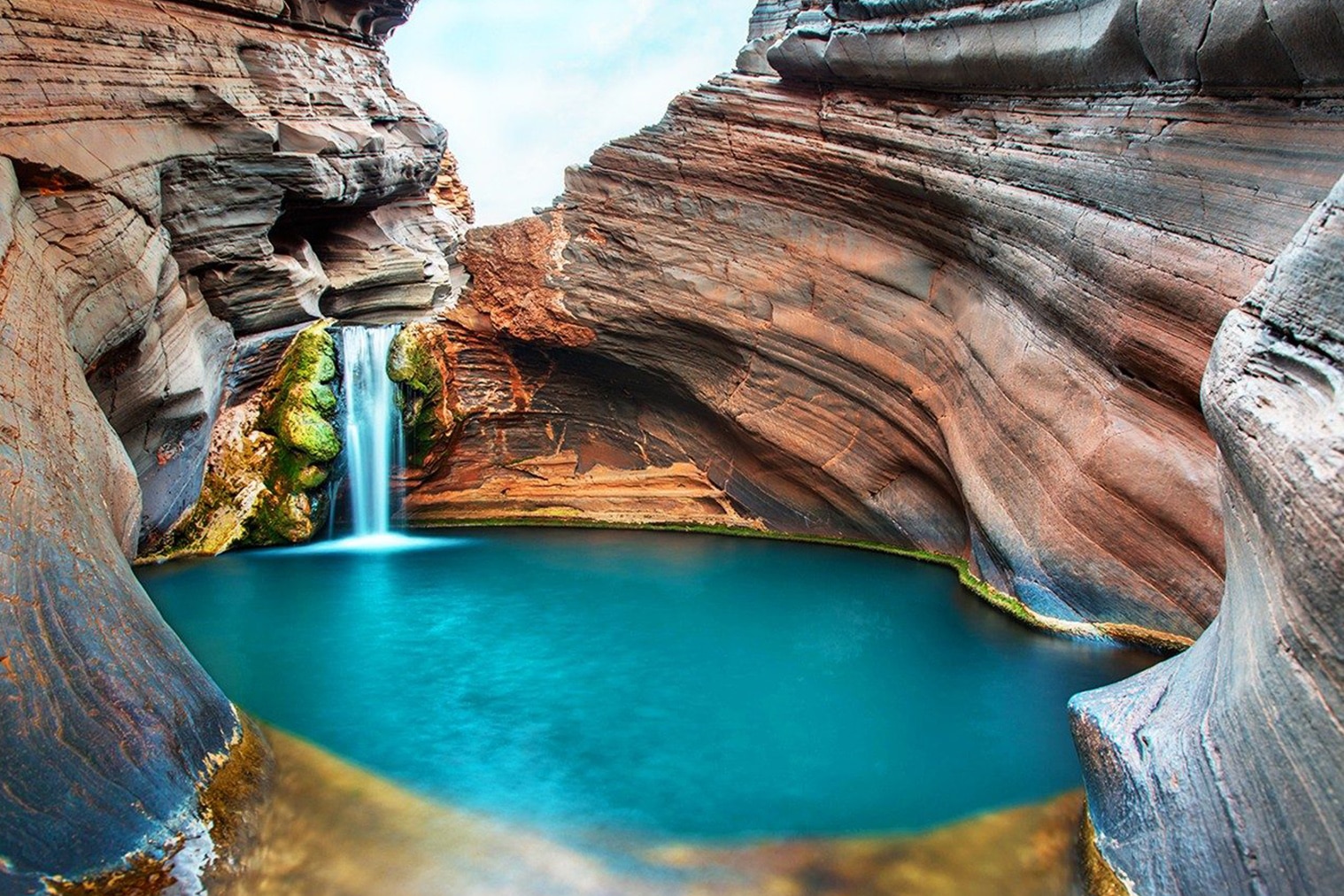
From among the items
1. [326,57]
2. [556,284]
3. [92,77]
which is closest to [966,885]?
[556,284]

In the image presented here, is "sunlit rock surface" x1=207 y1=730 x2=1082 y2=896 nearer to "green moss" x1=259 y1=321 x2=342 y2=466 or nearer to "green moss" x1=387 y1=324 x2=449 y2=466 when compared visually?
"green moss" x1=259 y1=321 x2=342 y2=466

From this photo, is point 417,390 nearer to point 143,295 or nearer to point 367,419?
point 367,419

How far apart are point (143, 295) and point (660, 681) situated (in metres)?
7.12

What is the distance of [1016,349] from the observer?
8.79 meters

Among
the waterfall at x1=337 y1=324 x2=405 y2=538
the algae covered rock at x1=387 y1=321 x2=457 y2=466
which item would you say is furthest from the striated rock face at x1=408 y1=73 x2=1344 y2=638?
the waterfall at x1=337 y1=324 x2=405 y2=538

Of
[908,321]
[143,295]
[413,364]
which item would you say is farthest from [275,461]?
[908,321]

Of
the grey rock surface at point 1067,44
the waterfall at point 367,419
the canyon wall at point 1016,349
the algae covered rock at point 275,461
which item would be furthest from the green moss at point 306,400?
the grey rock surface at point 1067,44

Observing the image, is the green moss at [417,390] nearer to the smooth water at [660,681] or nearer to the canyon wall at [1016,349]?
the canyon wall at [1016,349]

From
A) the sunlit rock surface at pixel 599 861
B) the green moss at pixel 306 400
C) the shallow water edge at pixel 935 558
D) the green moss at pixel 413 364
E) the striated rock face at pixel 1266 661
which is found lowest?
the sunlit rock surface at pixel 599 861

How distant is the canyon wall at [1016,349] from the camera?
4113 mm

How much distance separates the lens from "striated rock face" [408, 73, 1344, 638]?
693cm

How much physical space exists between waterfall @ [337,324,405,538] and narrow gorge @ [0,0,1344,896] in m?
0.16

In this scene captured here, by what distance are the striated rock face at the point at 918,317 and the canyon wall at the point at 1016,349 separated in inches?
1.4

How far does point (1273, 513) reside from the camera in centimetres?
389
